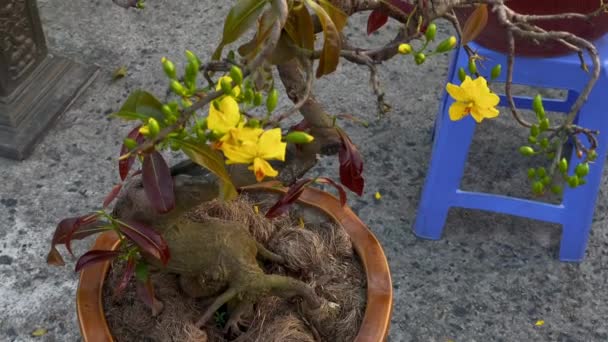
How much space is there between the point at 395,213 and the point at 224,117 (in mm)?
1253

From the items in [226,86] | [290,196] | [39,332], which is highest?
[226,86]

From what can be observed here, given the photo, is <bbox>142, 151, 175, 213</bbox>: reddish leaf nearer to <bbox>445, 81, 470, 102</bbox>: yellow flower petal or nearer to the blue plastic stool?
<bbox>445, 81, 470, 102</bbox>: yellow flower petal

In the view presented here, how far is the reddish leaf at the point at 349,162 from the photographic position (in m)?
1.06

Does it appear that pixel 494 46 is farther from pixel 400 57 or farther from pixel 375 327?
pixel 400 57

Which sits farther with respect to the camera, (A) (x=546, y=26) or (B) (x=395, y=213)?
(B) (x=395, y=213)

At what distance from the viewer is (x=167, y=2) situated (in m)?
2.56

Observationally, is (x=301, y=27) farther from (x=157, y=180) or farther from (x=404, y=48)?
(x=157, y=180)

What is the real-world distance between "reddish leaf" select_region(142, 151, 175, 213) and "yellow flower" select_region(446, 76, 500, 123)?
0.35 metres

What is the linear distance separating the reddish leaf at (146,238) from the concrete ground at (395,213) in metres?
0.72

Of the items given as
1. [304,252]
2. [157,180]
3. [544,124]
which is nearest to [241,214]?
[304,252]

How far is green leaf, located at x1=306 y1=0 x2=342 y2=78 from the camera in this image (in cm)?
78

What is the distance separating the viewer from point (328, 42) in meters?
0.80

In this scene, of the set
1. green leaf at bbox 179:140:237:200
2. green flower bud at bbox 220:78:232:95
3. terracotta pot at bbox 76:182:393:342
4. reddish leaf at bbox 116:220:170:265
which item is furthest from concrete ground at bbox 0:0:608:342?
green flower bud at bbox 220:78:232:95

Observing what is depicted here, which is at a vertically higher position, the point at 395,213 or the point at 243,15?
the point at 243,15
